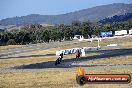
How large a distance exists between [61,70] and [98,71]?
6.07m

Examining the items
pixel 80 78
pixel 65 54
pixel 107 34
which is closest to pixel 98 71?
pixel 80 78

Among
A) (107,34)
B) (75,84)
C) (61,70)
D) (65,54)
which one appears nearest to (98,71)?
(61,70)

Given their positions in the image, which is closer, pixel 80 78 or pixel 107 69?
pixel 80 78

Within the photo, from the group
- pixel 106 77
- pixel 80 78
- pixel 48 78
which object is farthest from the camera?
pixel 48 78

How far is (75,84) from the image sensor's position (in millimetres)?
40688

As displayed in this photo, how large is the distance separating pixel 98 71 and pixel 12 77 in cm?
1125

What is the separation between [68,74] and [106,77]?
1559cm

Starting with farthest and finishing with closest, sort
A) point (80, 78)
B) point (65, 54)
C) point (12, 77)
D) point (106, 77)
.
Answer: point (65, 54) → point (12, 77) → point (80, 78) → point (106, 77)

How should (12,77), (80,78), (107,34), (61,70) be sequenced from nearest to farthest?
1. (80,78)
2. (12,77)
3. (61,70)
4. (107,34)

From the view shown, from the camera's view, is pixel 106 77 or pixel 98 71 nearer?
pixel 106 77

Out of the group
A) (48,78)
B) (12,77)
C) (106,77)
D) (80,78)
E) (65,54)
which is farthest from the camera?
(65,54)

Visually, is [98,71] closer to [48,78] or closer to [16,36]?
[48,78]

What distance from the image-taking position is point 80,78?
120 ft

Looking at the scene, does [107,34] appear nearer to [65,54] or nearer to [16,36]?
[16,36]
